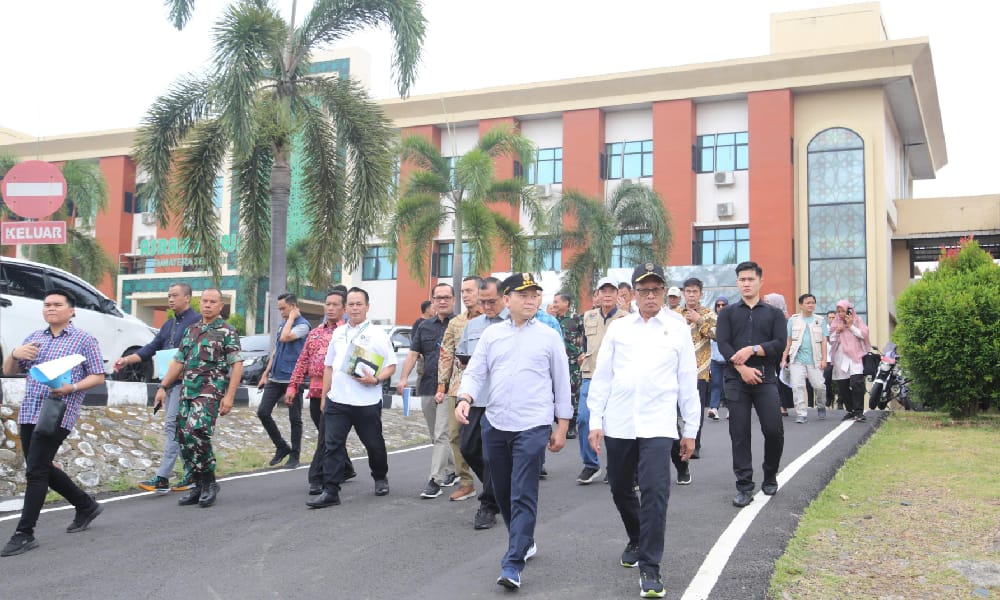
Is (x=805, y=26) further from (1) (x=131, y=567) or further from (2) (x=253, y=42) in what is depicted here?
(1) (x=131, y=567)

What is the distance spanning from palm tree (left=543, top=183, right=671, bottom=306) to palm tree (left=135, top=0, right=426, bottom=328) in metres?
15.0

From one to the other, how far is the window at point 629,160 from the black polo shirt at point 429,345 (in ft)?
117

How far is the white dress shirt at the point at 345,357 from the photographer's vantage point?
8.19m

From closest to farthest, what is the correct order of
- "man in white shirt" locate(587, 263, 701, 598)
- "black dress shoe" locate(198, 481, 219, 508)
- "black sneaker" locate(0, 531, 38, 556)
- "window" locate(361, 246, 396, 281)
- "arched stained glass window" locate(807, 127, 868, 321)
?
"man in white shirt" locate(587, 263, 701, 598)
"black sneaker" locate(0, 531, 38, 556)
"black dress shoe" locate(198, 481, 219, 508)
"arched stained glass window" locate(807, 127, 868, 321)
"window" locate(361, 246, 396, 281)

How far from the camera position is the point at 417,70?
18.0 m

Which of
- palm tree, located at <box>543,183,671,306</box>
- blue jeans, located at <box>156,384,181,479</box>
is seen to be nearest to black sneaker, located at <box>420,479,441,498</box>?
blue jeans, located at <box>156,384,181,479</box>

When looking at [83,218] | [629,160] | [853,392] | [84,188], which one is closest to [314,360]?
→ [853,392]

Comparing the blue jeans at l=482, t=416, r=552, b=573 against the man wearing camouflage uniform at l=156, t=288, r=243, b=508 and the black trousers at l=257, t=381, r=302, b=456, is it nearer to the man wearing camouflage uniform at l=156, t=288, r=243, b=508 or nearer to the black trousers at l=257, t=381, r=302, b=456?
the man wearing camouflage uniform at l=156, t=288, r=243, b=508

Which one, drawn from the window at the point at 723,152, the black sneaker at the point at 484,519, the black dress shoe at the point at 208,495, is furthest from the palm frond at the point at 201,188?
the window at the point at 723,152

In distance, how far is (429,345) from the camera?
355 inches

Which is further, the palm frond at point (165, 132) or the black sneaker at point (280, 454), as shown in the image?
the palm frond at point (165, 132)

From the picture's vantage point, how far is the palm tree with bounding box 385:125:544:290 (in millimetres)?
27734

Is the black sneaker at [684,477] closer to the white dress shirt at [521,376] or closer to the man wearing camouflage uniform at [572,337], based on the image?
the man wearing camouflage uniform at [572,337]

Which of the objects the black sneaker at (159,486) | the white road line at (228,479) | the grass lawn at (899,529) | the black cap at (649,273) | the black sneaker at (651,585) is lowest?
the white road line at (228,479)
